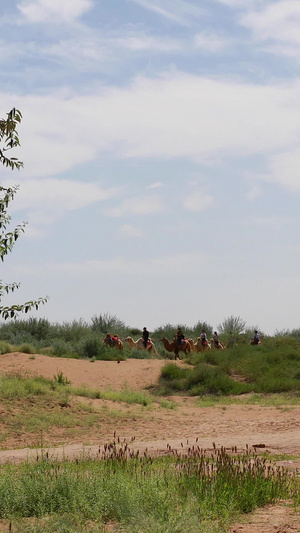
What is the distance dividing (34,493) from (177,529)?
7.06 ft

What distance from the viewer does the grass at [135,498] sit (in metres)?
7.21

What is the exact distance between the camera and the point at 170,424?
778 inches

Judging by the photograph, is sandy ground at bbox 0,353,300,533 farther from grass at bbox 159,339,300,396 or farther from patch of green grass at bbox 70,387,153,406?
grass at bbox 159,339,300,396

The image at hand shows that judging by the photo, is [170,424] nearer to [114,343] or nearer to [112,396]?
[112,396]

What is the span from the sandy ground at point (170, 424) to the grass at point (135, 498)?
314mm

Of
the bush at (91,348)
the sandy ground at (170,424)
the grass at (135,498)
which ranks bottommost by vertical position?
the grass at (135,498)

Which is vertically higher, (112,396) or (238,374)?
(238,374)

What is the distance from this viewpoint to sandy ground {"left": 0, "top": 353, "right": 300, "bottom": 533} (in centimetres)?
1287

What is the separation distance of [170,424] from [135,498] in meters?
12.1

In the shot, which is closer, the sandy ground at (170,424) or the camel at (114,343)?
the sandy ground at (170,424)

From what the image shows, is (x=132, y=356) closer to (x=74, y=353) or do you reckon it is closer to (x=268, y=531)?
(x=74, y=353)

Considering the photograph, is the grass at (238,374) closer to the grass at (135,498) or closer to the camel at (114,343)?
the camel at (114,343)

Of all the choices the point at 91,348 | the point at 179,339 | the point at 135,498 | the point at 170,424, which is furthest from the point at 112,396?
the point at 135,498

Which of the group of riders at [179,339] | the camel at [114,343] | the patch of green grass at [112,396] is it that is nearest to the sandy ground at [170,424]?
the patch of green grass at [112,396]
